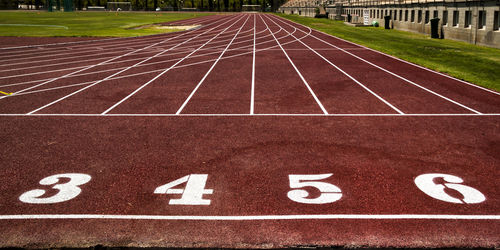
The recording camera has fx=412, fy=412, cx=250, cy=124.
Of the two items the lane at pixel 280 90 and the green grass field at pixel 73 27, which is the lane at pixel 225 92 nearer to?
the lane at pixel 280 90

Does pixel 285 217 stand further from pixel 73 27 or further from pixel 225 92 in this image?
pixel 73 27

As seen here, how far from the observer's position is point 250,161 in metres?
7.09

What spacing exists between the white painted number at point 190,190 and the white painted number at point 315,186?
122 centimetres

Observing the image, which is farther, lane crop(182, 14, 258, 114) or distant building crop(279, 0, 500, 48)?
distant building crop(279, 0, 500, 48)

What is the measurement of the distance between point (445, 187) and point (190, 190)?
3742mm

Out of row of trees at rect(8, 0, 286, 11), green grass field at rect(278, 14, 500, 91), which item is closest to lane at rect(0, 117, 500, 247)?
green grass field at rect(278, 14, 500, 91)

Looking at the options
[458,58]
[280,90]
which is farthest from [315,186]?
[458,58]

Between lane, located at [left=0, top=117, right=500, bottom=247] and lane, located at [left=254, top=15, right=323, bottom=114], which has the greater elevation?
lane, located at [left=254, top=15, right=323, bottom=114]

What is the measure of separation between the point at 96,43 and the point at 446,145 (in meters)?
24.5

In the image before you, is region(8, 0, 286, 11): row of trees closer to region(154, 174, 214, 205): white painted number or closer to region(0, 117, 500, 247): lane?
region(0, 117, 500, 247): lane

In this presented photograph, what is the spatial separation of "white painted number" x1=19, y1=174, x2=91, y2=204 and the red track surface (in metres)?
0.03

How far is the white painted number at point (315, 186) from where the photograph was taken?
223 inches

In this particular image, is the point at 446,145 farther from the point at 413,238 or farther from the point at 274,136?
the point at 413,238

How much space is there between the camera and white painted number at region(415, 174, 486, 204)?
18.6 feet
